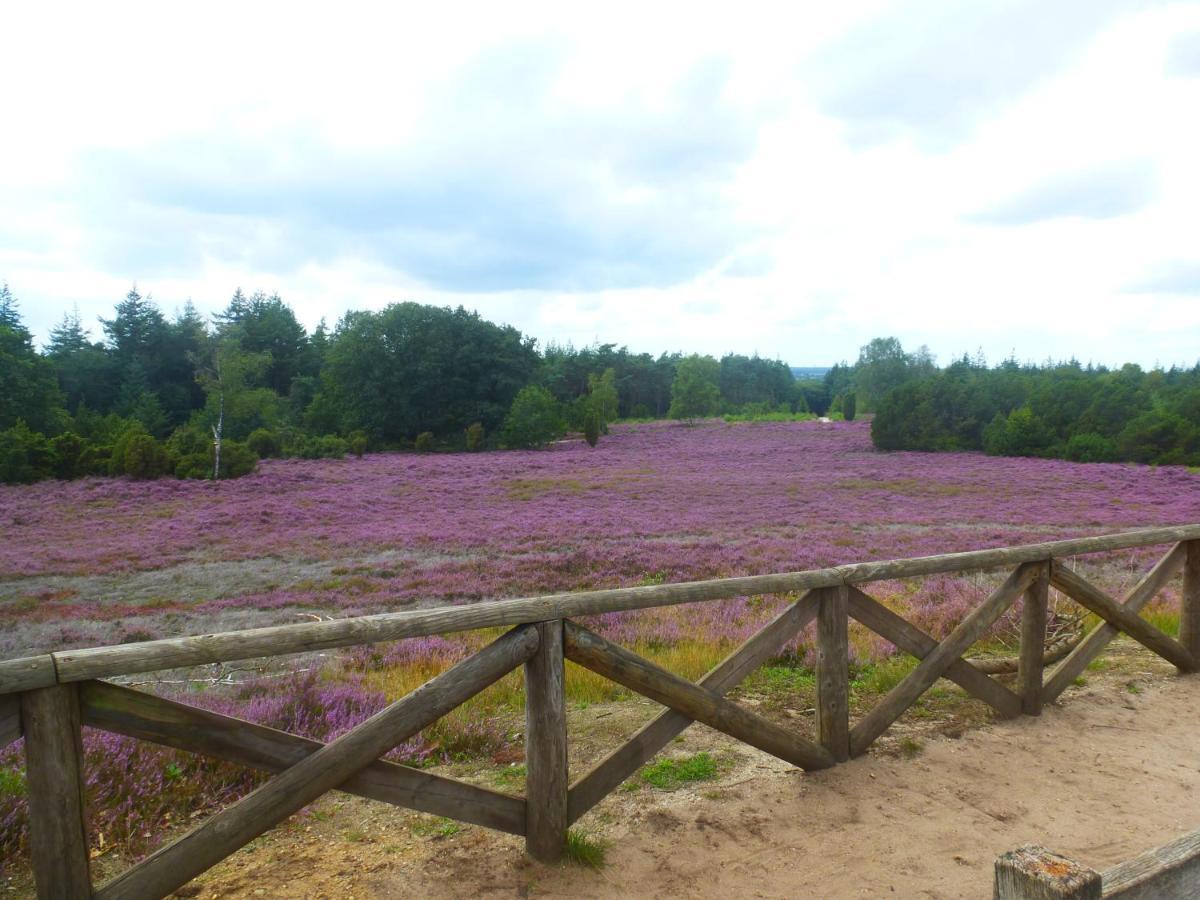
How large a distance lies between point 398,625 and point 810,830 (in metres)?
2.33

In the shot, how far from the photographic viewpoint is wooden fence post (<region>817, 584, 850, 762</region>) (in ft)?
13.9

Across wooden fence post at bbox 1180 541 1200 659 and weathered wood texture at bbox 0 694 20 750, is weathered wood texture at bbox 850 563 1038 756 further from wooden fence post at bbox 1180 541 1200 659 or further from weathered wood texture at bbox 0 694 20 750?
weathered wood texture at bbox 0 694 20 750

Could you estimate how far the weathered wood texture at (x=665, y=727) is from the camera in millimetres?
3543

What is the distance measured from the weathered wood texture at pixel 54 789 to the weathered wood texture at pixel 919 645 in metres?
3.56

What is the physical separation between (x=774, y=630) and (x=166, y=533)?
19496 millimetres

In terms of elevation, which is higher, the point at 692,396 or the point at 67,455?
the point at 692,396

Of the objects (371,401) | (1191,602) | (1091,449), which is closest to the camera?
(1191,602)

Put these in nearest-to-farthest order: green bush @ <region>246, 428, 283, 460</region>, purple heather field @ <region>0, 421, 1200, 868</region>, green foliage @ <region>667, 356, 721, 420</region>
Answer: purple heather field @ <region>0, 421, 1200, 868</region> < green bush @ <region>246, 428, 283, 460</region> < green foliage @ <region>667, 356, 721, 420</region>

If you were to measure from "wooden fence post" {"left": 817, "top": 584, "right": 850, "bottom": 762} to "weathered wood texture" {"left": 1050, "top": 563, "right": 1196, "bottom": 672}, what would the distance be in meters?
1.87

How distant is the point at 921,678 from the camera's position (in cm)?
465

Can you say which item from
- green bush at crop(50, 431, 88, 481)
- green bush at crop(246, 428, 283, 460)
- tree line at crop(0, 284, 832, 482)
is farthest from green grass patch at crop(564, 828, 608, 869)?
green bush at crop(246, 428, 283, 460)

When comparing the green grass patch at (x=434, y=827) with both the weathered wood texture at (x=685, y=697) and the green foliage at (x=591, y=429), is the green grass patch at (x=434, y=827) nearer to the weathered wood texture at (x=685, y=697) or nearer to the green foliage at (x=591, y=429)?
the weathered wood texture at (x=685, y=697)

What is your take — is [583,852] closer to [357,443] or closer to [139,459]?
[139,459]

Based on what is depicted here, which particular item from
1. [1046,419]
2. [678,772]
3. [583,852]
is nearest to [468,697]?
[583,852]
